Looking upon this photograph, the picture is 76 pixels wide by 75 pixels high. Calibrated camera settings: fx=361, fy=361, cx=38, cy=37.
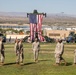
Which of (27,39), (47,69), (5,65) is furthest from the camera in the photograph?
(27,39)

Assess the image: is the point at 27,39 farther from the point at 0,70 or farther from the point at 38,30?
the point at 0,70

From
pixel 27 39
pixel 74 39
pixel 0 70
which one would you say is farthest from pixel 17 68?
pixel 74 39

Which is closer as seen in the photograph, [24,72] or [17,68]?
[24,72]

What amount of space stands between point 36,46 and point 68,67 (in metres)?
3.46

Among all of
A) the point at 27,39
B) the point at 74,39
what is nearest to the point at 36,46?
the point at 27,39

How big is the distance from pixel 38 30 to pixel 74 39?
33.2 feet

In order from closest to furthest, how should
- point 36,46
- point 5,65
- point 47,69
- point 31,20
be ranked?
point 47,69 → point 5,65 → point 36,46 → point 31,20

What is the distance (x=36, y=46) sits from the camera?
2466 cm

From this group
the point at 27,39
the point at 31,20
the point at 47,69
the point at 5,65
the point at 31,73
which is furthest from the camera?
the point at 27,39

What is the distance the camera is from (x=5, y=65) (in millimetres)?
22656

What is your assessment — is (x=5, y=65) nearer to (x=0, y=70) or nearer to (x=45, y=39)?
(x=0, y=70)

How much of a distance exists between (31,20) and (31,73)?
33.3m

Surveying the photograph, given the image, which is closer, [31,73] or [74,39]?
[31,73]

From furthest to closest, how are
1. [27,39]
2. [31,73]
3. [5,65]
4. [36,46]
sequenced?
[27,39], [36,46], [5,65], [31,73]
